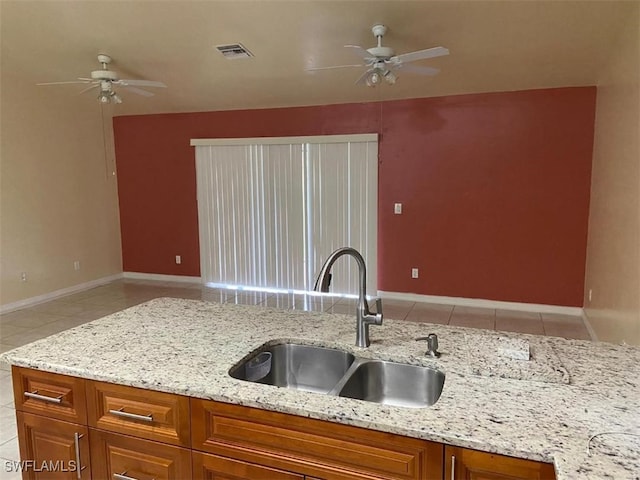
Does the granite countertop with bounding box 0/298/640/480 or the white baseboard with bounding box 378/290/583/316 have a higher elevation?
the granite countertop with bounding box 0/298/640/480

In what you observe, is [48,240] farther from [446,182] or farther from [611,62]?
[611,62]

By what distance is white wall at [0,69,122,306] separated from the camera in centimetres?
552

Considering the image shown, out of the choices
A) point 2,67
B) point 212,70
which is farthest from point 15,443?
point 2,67

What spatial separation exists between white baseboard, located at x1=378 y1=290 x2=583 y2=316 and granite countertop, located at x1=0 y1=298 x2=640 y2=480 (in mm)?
3881

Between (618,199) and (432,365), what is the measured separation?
2934 millimetres

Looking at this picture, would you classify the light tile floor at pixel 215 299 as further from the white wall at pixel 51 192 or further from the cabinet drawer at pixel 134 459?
the cabinet drawer at pixel 134 459

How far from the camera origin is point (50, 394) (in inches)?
64.2

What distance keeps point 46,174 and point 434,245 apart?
199 inches

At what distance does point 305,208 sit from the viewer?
20.3 feet

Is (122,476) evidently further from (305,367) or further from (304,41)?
(304,41)

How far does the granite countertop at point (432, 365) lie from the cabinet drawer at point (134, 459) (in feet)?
0.69

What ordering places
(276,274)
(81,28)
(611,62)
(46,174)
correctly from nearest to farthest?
(611,62) < (81,28) < (46,174) < (276,274)

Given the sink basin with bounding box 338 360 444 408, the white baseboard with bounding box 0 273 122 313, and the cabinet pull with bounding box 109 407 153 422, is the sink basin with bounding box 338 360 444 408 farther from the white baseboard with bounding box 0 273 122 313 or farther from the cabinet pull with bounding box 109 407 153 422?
the white baseboard with bounding box 0 273 122 313

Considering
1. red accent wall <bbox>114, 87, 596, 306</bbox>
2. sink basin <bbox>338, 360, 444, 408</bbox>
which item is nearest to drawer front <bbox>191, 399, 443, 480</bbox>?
sink basin <bbox>338, 360, 444, 408</bbox>
